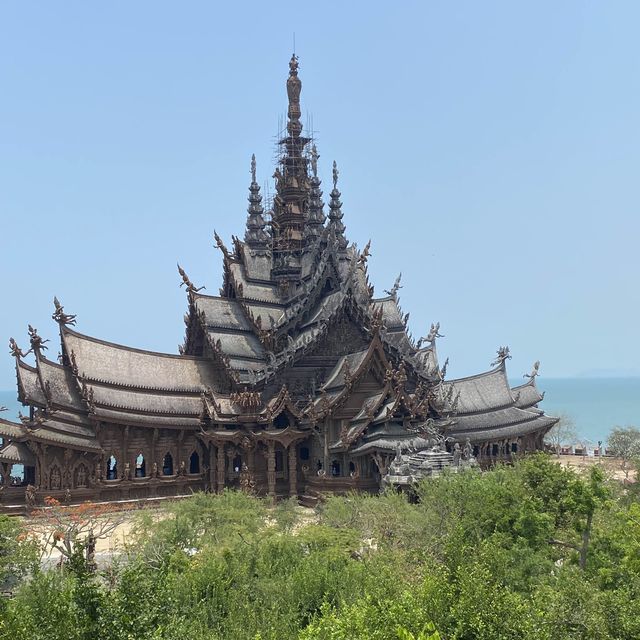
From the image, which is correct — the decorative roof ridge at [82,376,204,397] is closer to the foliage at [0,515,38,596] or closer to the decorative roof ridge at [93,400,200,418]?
the decorative roof ridge at [93,400,200,418]

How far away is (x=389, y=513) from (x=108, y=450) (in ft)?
51.5

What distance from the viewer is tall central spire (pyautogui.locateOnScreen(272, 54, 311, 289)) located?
46.1m

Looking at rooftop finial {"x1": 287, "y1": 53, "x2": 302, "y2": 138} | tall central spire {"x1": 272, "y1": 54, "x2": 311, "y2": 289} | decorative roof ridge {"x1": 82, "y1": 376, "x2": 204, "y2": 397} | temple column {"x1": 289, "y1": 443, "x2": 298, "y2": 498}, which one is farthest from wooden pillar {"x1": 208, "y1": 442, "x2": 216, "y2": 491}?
rooftop finial {"x1": 287, "y1": 53, "x2": 302, "y2": 138}

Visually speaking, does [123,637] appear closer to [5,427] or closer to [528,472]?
[528,472]

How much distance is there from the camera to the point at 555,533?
21.5 meters

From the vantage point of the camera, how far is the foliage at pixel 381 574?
1283 centimetres

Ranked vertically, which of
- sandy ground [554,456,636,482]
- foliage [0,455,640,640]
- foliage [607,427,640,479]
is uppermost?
foliage [607,427,640,479]

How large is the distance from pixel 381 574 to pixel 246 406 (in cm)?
1988

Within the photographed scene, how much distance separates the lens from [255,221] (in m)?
51.8

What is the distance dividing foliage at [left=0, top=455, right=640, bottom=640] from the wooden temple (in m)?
6.86

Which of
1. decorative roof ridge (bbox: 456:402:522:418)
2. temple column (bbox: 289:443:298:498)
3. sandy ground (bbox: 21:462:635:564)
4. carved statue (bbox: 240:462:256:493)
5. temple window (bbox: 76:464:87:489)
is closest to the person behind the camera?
sandy ground (bbox: 21:462:635:564)

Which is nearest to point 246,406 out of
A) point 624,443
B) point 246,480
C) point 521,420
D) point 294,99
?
point 246,480

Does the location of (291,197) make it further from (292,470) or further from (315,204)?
(292,470)

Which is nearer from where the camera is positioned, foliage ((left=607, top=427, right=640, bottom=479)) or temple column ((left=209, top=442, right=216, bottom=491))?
temple column ((left=209, top=442, right=216, bottom=491))
